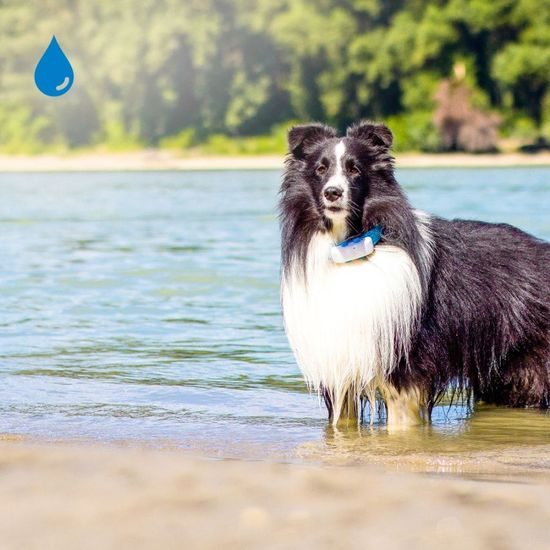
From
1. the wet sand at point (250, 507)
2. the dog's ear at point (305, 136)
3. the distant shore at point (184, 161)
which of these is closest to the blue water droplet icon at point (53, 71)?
the dog's ear at point (305, 136)

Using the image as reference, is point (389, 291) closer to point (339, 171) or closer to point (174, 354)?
point (339, 171)

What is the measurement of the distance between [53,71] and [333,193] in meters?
3.33

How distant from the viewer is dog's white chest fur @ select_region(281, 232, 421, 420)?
17.8 ft

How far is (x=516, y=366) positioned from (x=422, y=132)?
154 ft

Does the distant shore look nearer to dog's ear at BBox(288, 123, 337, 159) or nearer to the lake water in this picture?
the lake water

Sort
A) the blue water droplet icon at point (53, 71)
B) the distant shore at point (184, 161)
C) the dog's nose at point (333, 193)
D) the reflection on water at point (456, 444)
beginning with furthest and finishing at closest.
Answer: the distant shore at point (184, 161), the blue water droplet icon at point (53, 71), the dog's nose at point (333, 193), the reflection on water at point (456, 444)

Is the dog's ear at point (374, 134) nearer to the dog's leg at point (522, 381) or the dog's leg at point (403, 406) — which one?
the dog's leg at point (403, 406)

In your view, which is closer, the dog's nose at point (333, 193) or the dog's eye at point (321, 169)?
the dog's nose at point (333, 193)

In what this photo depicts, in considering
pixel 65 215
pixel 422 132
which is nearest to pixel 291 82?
pixel 422 132

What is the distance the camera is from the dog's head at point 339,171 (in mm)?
5379

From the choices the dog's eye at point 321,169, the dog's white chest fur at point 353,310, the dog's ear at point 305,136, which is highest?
the dog's ear at point 305,136

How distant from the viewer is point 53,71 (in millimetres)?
7996

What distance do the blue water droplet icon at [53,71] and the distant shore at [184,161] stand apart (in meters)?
37.9

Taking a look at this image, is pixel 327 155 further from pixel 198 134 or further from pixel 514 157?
pixel 198 134
